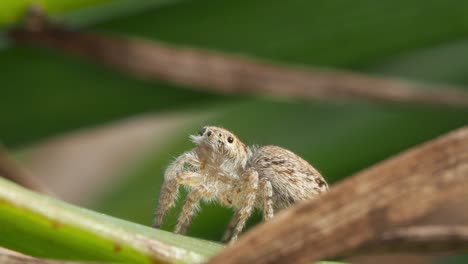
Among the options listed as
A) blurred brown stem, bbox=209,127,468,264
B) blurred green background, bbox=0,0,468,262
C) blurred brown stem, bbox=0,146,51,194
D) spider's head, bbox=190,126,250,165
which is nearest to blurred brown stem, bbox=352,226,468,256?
blurred brown stem, bbox=209,127,468,264

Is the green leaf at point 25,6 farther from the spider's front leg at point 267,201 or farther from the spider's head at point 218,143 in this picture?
the spider's front leg at point 267,201

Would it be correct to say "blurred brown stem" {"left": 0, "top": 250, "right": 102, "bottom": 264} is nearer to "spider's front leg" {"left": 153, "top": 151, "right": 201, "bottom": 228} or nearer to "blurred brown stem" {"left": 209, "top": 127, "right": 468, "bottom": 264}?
"blurred brown stem" {"left": 209, "top": 127, "right": 468, "bottom": 264}

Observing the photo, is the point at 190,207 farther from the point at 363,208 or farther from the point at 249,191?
the point at 363,208

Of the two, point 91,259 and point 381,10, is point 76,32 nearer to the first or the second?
point 381,10

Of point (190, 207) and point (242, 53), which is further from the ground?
point (242, 53)

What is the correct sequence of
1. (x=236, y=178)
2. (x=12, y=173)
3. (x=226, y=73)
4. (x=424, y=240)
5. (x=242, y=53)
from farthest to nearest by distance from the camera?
(x=242, y=53)
(x=226, y=73)
(x=12, y=173)
(x=236, y=178)
(x=424, y=240)

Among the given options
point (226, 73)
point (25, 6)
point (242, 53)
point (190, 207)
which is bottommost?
point (190, 207)

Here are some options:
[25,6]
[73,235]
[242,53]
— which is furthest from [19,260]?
[242,53]
